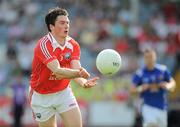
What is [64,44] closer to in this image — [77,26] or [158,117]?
[158,117]

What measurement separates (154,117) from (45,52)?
177 inches

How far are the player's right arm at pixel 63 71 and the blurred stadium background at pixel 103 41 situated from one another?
24.8ft

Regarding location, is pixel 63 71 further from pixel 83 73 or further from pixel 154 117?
pixel 154 117

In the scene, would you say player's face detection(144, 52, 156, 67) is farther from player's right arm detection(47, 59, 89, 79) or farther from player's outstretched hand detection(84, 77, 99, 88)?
player's outstretched hand detection(84, 77, 99, 88)

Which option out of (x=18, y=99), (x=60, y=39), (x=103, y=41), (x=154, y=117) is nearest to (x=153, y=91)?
(x=154, y=117)

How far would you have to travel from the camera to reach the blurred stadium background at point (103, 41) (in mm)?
18625

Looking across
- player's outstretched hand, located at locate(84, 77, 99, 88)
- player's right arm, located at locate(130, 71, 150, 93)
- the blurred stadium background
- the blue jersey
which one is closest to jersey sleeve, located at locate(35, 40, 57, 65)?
player's outstretched hand, located at locate(84, 77, 99, 88)

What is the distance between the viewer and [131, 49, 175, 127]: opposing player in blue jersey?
13.4m

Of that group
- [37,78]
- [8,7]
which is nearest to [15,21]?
[8,7]

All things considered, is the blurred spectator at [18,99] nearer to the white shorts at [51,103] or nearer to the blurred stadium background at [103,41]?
the blurred stadium background at [103,41]

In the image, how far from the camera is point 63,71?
920 centimetres

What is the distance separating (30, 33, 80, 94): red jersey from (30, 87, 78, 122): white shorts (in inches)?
3.6

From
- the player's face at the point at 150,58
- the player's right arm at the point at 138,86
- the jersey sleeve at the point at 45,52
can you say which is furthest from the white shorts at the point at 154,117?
the jersey sleeve at the point at 45,52

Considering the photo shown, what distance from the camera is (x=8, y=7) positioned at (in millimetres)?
22766
